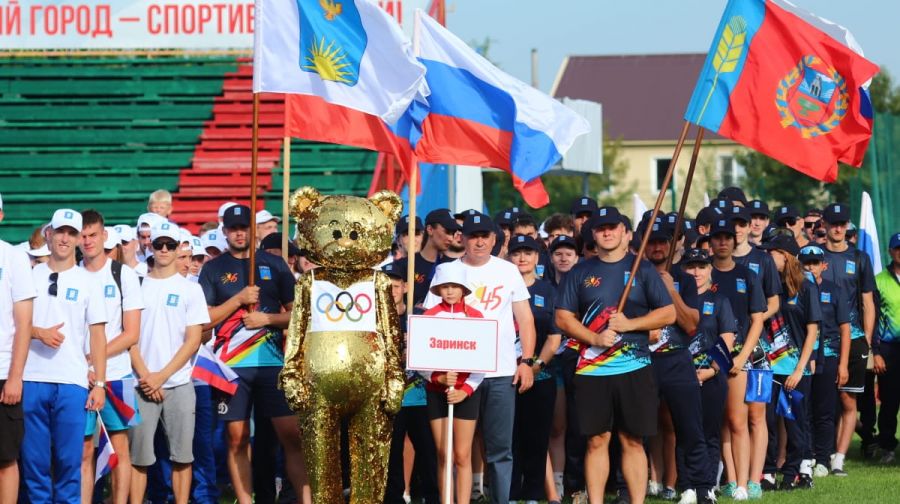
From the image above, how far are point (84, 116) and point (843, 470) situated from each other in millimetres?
13193

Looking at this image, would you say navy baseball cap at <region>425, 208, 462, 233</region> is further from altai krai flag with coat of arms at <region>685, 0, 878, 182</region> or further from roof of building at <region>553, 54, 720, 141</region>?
roof of building at <region>553, 54, 720, 141</region>

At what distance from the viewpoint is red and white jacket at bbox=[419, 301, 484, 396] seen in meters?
9.52

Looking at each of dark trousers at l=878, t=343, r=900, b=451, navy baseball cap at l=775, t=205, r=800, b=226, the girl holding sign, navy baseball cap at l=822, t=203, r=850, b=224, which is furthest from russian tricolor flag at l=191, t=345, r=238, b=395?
dark trousers at l=878, t=343, r=900, b=451

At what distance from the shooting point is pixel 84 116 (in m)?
22.2

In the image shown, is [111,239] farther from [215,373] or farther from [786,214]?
[786,214]

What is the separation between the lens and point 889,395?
13695 mm

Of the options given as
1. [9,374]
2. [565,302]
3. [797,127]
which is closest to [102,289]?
[9,374]

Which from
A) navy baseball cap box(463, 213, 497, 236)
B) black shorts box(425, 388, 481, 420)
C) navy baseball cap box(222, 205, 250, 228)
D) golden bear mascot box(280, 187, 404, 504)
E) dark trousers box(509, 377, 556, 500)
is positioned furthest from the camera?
dark trousers box(509, 377, 556, 500)

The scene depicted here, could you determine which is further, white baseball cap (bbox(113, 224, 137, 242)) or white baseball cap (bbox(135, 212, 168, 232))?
white baseball cap (bbox(113, 224, 137, 242))

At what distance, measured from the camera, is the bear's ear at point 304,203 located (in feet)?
29.0

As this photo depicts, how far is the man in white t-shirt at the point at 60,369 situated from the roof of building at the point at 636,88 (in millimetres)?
57261

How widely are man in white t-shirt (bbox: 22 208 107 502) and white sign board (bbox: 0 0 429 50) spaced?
13587mm

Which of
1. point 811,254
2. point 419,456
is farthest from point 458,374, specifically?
point 811,254

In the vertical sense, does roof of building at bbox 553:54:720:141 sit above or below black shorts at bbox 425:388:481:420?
above
